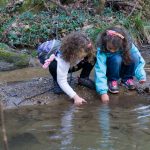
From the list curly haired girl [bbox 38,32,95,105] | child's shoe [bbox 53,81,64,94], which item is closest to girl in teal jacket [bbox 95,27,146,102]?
curly haired girl [bbox 38,32,95,105]

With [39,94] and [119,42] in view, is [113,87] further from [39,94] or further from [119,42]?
[39,94]

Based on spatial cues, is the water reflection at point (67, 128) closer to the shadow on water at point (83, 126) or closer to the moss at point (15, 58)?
the shadow on water at point (83, 126)

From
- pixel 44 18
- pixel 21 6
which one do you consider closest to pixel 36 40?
pixel 44 18

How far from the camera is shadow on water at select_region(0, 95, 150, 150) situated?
3.76 metres

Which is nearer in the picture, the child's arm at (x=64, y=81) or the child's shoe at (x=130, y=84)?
the child's arm at (x=64, y=81)

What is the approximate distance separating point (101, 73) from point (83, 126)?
3.09 ft

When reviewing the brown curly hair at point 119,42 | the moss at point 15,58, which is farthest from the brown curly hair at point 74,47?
the moss at point 15,58

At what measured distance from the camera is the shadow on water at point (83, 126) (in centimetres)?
376

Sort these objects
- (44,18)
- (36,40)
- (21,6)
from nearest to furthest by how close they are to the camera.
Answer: (36,40) < (44,18) < (21,6)

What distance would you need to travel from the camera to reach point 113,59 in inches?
196

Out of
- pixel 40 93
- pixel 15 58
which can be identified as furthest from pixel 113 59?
pixel 15 58

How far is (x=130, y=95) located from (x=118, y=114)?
28.8 inches

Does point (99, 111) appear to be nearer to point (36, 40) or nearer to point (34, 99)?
point (34, 99)

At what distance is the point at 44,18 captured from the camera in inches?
380
